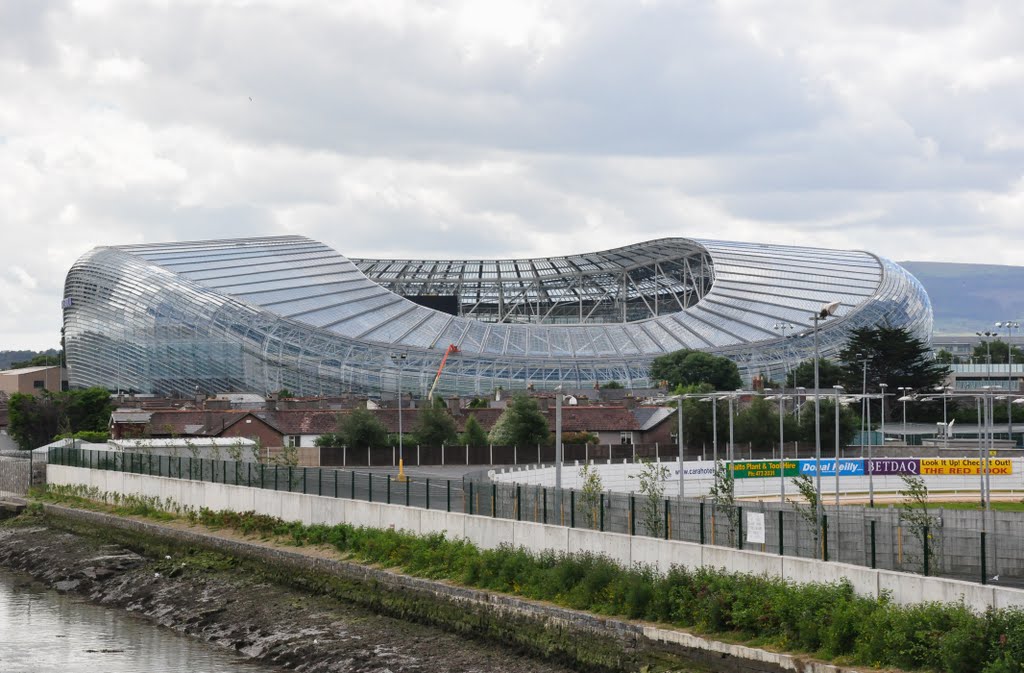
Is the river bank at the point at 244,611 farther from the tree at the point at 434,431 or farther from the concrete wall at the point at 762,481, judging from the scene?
the tree at the point at 434,431

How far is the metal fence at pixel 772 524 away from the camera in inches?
1222

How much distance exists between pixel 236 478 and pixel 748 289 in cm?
11942

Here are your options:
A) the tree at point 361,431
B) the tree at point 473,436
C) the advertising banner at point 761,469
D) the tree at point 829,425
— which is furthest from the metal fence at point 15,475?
the tree at point 829,425

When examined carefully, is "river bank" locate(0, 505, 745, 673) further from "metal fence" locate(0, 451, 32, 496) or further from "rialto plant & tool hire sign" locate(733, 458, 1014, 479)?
"rialto plant & tool hire sign" locate(733, 458, 1014, 479)

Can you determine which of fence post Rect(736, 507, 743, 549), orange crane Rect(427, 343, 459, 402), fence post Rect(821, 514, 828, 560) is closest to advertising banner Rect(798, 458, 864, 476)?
fence post Rect(736, 507, 743, 549)

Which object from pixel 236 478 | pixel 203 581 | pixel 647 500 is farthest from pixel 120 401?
pixel 647 500

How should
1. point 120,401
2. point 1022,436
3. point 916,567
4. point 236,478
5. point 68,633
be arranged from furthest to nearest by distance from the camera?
point 120,401
point 1022,436
point 236,478
point 68,633
point 916,567

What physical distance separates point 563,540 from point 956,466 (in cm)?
4708

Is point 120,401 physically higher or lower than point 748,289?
lower

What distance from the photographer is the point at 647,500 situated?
123 ft

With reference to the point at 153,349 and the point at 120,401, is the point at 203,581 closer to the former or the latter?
the point at 120,401

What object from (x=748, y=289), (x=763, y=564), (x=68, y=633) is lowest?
(x=68, y=633)

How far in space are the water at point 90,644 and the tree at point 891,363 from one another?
91.3 m

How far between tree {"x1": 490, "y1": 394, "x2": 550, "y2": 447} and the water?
5016 centimetres
